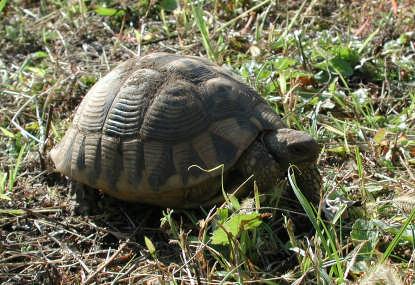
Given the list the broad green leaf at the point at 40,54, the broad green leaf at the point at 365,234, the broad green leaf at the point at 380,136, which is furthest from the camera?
the broad green leaf at the point at 40,54

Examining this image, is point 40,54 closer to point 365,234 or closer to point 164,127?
point 164,127

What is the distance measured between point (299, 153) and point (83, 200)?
1.11 m

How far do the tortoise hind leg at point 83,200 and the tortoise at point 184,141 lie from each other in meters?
0.14

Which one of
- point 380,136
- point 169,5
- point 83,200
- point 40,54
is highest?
point 169,5

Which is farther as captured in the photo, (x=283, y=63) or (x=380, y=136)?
(x=283, y=63)

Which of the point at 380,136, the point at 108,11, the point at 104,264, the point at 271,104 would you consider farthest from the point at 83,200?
the point at 108,11

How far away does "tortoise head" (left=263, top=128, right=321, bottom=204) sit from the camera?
303cm

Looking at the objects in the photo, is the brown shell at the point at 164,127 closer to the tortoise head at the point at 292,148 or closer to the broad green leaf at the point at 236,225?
the tortoise head at the point at 292,148

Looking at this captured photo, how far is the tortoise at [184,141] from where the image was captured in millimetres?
3076

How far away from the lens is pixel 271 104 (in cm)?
392

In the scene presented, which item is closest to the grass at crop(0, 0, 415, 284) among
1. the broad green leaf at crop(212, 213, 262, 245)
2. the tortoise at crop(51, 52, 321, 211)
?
the broad green leaf at crop(212, 213, 262, 245)

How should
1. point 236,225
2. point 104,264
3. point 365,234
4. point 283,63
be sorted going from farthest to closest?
point 283,63 < point 104,264 < point 365,234 < point 236,225

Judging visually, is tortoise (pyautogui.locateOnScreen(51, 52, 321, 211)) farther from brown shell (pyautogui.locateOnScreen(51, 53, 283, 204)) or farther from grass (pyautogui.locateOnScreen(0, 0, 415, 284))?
grass (pyautogui.locateOnScreen(0, 0, 415, 284))

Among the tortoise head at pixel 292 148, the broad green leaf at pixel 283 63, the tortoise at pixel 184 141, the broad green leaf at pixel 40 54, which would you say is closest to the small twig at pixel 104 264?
the tortoise at pixel 184 141
